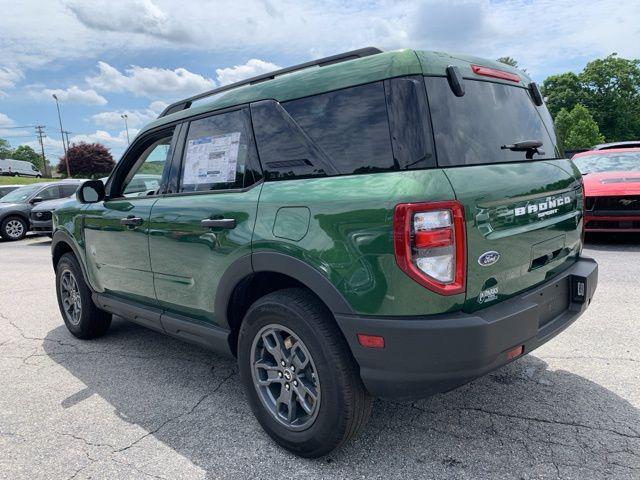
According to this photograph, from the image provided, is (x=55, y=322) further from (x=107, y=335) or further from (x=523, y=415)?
(x=523, y=415)

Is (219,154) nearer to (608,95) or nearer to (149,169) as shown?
(149,169)

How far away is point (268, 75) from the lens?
2979 millimetres

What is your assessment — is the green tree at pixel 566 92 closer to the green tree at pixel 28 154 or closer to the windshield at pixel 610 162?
the windshield at pixel 610 162

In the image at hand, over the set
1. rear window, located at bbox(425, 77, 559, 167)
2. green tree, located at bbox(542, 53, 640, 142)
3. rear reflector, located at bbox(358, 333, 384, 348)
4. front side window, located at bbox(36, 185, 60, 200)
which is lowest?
rear reflector, located at bbox(358, 333, 384, 348)

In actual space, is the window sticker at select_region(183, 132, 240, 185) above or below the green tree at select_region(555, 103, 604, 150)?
below

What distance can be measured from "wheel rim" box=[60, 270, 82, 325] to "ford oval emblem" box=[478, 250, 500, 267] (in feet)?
12.2

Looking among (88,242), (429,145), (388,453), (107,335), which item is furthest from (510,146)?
(107,335)

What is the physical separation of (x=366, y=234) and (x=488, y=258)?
21.7 inches

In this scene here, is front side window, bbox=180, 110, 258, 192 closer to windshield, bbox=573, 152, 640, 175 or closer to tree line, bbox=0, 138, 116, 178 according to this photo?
windshield, bbox=573, 152, 640, 175

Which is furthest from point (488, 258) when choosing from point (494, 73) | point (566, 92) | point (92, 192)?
point (566, 92)

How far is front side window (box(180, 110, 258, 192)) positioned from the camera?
2.82 m

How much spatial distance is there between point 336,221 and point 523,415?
165 centimetres

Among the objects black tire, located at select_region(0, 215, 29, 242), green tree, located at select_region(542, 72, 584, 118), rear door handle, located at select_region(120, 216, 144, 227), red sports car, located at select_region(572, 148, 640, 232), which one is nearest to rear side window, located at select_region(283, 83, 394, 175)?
rear door handle, located at select_region(120, 216, 144, 227)

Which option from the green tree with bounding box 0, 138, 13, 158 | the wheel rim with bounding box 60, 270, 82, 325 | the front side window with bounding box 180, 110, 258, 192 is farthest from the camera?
the green tree with bounding box 0, 138, 13, 158
